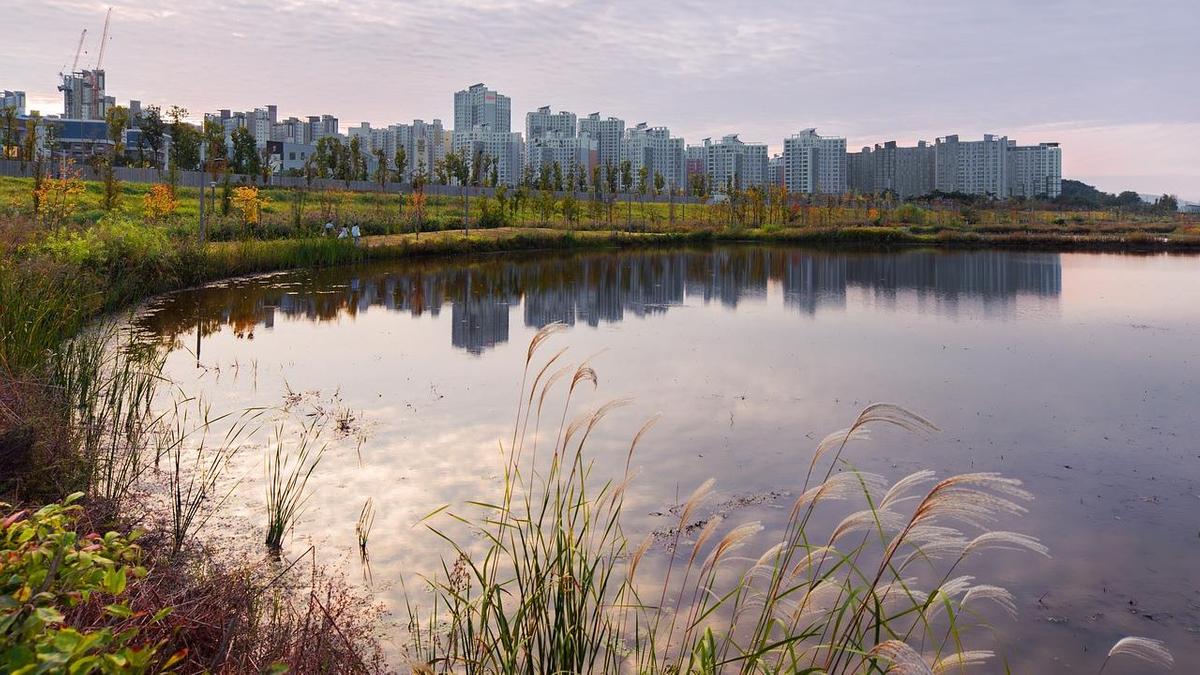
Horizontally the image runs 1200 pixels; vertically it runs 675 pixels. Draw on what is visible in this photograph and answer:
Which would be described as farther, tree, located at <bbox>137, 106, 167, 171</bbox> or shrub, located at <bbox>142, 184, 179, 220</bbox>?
tree, located at <bbox>137, 106, 167, 171</bbox>

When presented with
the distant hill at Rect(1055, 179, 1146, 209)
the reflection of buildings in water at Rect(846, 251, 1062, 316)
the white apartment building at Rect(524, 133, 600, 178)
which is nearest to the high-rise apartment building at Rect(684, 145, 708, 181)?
the white apartment building at Rect(524, 133, 600, 178)

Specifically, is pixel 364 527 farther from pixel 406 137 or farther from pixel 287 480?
pixel 406 137

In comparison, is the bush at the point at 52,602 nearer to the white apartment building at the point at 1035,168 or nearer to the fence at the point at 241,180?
the fence at the point at 241,180

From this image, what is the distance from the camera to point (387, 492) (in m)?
6.69

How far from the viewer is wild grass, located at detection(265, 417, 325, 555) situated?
5.54 metres

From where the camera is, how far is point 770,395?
10.2 m

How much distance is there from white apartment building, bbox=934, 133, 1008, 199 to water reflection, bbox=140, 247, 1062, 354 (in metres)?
85.7

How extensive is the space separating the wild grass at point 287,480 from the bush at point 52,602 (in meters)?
2.88

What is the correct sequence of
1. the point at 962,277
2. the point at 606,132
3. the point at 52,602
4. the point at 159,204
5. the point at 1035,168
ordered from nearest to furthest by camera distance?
the point at 52,602 → the point at 962,277 → the point at 159,204 → the point at 1035,168 → the point at 606,132

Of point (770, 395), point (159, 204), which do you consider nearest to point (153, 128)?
point (159, 204)

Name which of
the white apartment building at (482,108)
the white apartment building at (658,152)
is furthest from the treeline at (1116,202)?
the white apartment building at (482,108)

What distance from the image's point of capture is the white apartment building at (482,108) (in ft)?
505

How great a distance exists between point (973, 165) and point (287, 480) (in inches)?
4675

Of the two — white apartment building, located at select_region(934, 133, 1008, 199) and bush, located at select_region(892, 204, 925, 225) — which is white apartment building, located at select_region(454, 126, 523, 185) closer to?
white apartment building, located at select_region(934, 133, 1008, 199)
